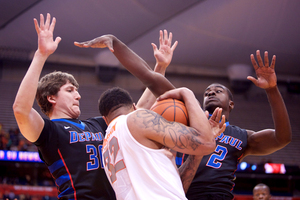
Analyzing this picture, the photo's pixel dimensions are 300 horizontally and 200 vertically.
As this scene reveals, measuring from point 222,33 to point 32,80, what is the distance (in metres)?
16.8

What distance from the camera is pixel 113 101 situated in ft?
8.64

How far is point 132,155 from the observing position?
7.53 ft

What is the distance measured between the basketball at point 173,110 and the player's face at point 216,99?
59.3 inches

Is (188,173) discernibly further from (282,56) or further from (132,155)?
(282,56)

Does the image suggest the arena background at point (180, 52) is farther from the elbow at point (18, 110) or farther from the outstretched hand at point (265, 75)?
the elbow at point (18, 110)

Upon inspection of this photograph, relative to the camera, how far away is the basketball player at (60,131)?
8.68 feet

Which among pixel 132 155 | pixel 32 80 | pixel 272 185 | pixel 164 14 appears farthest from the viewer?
pixel 164 14

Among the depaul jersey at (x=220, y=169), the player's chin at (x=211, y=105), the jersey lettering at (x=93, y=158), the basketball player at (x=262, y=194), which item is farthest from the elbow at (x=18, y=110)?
the basketball player at (x=262, y=194)

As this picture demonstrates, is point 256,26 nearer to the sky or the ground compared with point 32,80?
nearer to the sky

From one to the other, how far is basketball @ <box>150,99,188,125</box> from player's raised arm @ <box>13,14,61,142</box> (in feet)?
3.76

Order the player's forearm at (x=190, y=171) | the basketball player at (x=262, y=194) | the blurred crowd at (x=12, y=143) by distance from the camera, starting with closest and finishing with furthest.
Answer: the player's forearm at (x=190, y=171), the basketball player at (x=262, y=194), the blurred crowd at (x=12, y=143)

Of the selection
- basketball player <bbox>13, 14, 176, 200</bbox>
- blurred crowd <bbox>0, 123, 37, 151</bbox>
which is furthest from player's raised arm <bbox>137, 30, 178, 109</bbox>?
blurred crowd <bbox>0, 123, 37, 151</bbox>

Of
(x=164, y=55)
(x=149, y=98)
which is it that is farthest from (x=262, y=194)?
(x=164, y=55)

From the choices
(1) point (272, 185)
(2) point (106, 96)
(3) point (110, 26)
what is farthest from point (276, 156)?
(2) point (106, 96)
